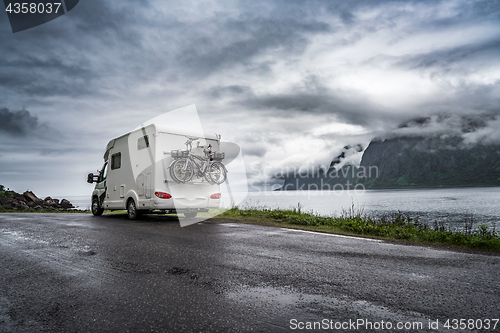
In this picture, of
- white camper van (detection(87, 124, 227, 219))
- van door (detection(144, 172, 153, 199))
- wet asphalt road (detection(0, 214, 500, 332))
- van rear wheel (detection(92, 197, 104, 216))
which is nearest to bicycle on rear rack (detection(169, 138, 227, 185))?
white camper van (detection(87, 124, 227, 219))

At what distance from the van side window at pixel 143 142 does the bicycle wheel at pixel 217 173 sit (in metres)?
A: 2.50

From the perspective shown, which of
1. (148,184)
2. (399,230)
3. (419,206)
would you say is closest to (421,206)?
(419,206)

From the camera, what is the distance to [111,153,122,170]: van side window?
13406mm

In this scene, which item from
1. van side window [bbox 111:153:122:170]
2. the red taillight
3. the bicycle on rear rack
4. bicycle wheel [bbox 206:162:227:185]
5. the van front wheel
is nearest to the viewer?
the red taillight

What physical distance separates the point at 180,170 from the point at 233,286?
27.1 feet

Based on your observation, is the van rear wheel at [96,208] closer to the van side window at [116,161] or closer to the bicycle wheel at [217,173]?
the van side window at [116,161]

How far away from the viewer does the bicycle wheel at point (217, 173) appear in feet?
40.3

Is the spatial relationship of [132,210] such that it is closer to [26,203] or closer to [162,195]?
[162,195]

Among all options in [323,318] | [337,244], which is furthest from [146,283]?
[337,244]

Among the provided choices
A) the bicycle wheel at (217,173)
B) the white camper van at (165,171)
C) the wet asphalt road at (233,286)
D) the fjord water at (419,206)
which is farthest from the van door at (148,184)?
A: the wet asphalt road at (233,286)

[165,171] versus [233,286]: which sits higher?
[165,171]

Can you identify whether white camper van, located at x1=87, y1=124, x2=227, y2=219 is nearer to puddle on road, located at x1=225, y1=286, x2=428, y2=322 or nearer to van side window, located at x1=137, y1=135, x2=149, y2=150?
van side window, located at x1=137, y1=135, x2=149, y2=150

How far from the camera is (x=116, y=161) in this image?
1366cm

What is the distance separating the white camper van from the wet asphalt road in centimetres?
498
